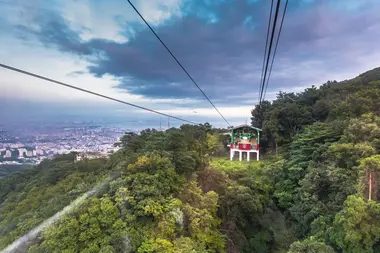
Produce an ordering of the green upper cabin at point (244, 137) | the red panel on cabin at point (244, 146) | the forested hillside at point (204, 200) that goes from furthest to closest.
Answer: the green upper cabin at point (244, 137), the red panel on cabin at point (244, 146), the forested hillside at point (204, 200)

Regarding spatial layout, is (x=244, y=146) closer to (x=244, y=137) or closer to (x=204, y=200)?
(x=244, y=137)

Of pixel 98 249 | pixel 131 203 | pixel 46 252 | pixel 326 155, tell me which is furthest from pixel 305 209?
pixel 46 252

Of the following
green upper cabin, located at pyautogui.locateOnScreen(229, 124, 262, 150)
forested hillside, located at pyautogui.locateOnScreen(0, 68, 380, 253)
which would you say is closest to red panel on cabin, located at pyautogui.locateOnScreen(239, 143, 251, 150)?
green upper cabin, located at pyautogui.locateOnScreen(229, 124, 262, 150)

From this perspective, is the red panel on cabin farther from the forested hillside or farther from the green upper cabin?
the forested hillside

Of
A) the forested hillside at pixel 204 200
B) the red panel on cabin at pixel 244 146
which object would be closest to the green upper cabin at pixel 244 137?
the red panel on cabin at pixel 244 146

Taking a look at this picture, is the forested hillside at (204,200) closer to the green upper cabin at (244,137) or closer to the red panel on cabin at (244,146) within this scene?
the red panel on cabin at (244,146)

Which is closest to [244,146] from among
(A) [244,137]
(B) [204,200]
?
(A) [244,137]
